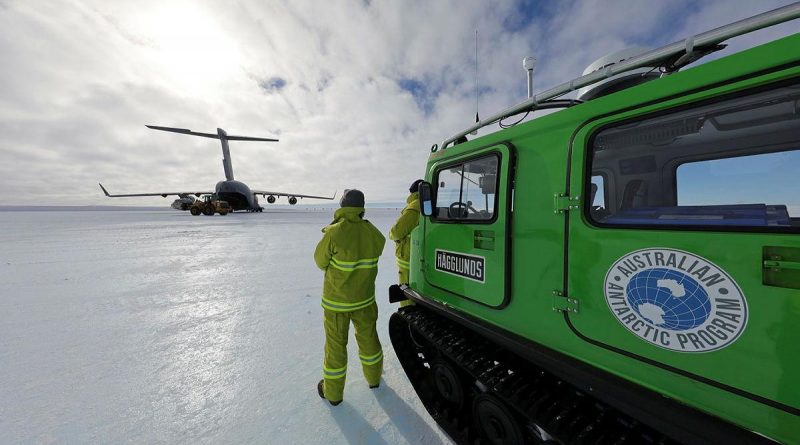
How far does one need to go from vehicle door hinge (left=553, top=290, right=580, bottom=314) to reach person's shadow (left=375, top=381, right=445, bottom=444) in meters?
1.61

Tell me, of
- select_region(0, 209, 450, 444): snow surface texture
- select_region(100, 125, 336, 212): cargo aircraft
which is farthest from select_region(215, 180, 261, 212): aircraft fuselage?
select_region(0, 209, 450, 444): snow surface texture

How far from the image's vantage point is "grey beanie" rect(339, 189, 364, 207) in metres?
2.91

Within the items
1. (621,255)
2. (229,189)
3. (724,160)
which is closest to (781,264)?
(621,255)

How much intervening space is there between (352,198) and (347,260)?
0.61 metres

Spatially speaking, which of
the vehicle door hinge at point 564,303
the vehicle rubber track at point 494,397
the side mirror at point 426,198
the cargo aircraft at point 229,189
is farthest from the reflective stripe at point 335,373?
the cargo aircraft at point 229,189

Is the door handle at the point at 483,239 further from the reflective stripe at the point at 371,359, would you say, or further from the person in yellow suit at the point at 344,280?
the reflective stripe at the point at 371,359

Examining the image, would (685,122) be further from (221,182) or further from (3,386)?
(221,182)

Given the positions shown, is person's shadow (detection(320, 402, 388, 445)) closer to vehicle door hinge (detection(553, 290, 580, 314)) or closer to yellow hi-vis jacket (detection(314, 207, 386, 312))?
yellow hi-vis jacket (detection(314, 207, 386, 312))

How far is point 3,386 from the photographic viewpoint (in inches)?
120

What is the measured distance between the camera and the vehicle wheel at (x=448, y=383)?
105 inches

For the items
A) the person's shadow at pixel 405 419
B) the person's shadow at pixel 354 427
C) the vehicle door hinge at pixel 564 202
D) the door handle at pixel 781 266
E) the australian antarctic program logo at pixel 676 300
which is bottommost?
the person's shadow at pixel 405 419

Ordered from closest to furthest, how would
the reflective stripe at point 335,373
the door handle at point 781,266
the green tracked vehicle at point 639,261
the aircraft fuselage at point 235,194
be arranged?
the door handle at point 781,266, the green tracked vehicle at point 639,261, the reflective stripe at point 335,373, the aircraft fuselage at point 235,194

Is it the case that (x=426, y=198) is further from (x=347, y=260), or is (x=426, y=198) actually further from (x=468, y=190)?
(x=347, y=260)

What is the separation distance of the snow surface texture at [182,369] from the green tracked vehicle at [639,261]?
39.6 inches
